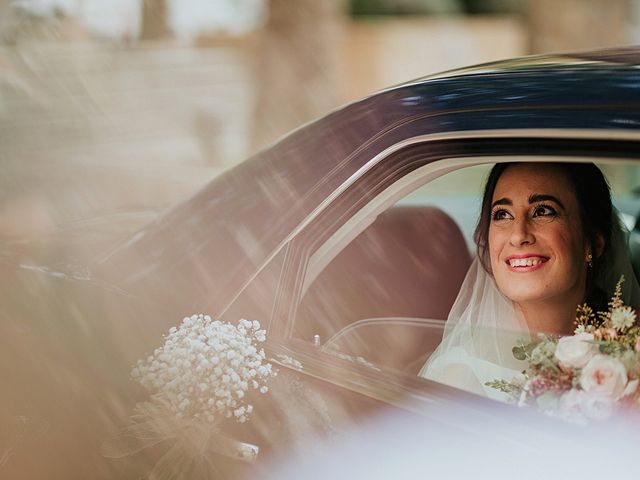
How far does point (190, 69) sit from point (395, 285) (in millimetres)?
15213

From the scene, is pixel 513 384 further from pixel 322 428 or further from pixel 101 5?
pixel 101 5

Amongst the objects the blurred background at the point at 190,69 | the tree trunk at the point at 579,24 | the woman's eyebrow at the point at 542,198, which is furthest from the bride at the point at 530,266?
the tree trunk at the point at 579,24

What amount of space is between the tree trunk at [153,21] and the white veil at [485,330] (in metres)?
15.9

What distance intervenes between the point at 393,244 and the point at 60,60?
14.0m

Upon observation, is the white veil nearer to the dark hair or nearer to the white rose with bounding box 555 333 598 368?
the dark hair

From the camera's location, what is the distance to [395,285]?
9.04ft

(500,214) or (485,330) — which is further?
(500,214)

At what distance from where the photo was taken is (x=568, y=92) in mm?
1851

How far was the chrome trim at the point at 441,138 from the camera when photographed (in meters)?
1.71

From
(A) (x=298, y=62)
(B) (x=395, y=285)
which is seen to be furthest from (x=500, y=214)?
(A) (x=298, y=62)

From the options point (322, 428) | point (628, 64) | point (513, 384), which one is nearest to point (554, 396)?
point (513, 384)

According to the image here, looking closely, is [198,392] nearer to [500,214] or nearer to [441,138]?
[441,138]

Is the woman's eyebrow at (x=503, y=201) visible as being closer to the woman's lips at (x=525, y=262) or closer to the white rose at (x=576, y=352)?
the woman's lips at (x=525, y=262)

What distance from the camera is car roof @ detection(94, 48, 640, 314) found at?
1.83m
